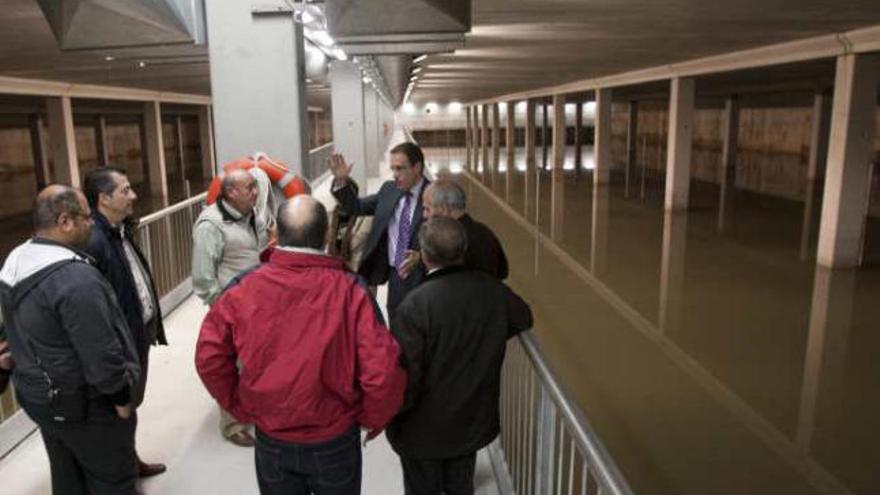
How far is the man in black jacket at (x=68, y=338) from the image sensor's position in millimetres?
2217

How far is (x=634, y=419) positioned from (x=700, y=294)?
4039 millimetres

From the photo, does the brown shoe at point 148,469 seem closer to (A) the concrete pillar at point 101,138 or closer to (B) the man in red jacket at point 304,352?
(B) the man in red jacket at point 304,352

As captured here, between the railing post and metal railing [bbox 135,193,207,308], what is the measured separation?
405 centimetres

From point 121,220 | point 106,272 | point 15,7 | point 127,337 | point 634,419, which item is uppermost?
point 15,7

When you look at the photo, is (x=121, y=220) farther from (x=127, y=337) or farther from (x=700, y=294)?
(x=700, y=294)

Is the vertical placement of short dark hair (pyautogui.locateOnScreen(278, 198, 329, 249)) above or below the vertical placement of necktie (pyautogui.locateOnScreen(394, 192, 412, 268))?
above

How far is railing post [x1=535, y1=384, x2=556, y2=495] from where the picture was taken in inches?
92.4

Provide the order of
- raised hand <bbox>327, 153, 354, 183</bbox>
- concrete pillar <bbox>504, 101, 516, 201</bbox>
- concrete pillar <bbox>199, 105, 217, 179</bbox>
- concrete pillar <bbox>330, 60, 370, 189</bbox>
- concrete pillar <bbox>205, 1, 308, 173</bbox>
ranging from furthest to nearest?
concrete pillar <bbox>199, 105, 217, 179</bbox>, concrete pillar <bbox>504, 101, 516, 201</bbox>, concrete pillar <bbox>330, 60, 370, 189</bbox>, concrete pillar <bbox>205, 1, 308, 173</bbox>, raised hand <bbox>327, 153, 354, 183</bbox>

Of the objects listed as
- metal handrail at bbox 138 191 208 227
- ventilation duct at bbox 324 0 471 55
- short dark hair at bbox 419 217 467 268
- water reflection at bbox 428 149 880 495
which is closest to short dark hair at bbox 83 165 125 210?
short dark hair at bbox 419 217 467 268

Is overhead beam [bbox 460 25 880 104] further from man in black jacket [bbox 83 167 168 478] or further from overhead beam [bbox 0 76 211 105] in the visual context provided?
overhead beam [bbox 0 76 211 105]

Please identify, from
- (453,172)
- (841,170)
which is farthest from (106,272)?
(453,172)

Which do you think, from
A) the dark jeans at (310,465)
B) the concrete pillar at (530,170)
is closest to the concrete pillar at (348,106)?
the concrete pillar at (530,170)

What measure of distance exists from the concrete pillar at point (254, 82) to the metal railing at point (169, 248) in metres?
1.87

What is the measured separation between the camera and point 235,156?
14.3 ft
